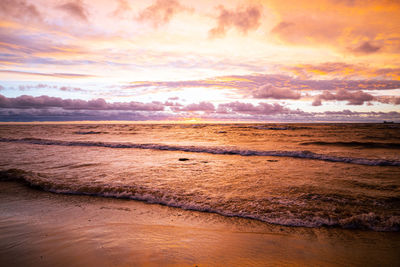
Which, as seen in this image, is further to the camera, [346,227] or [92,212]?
[92,212]

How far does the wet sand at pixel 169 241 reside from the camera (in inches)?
144

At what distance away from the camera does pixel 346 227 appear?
4.81 meters

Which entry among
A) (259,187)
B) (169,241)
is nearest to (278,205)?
(259,187)

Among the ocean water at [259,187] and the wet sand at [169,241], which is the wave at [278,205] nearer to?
the ocean water at [259,187]

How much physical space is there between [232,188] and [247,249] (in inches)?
132

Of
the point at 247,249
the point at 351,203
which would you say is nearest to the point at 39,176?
the point at 247,249

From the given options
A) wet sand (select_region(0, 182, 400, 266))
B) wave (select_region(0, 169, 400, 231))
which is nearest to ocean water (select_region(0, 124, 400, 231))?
wave (select_region(0, 169, 400, 231))

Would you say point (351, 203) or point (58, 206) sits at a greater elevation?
point (351, 203)

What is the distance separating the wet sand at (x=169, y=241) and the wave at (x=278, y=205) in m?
0.27

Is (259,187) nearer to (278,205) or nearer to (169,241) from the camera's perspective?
(278,205)

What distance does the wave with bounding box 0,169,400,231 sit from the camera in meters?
4.95

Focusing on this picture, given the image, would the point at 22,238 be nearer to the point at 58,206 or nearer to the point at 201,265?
the point at 58,206

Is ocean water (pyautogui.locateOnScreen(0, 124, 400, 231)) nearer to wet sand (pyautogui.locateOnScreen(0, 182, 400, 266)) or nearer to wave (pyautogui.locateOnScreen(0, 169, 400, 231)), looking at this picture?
wave (pyautogui.locateOnScreen(0, 169, 400, 231))

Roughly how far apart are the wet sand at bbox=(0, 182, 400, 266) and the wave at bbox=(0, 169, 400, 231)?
0.90 feet
